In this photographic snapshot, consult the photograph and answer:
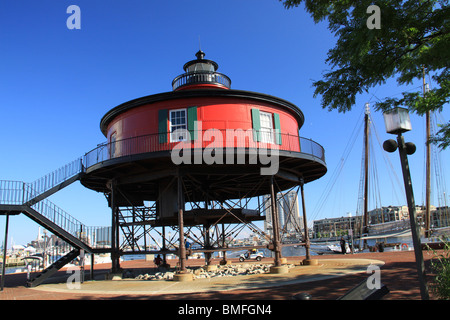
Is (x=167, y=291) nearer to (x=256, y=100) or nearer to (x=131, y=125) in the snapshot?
(x=131, y=125)

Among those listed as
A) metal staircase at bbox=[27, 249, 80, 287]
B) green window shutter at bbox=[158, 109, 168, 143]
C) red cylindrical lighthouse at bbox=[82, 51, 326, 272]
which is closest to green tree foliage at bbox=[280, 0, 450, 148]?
red cylindrical lighthouse at bbox=[82, 51, 326, 272]

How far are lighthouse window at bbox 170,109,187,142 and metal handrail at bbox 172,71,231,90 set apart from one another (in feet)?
13.7

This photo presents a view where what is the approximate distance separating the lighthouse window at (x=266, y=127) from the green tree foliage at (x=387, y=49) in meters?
8.31

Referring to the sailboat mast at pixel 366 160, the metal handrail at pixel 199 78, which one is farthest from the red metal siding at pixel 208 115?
the sailboat mast at pixel 366 160

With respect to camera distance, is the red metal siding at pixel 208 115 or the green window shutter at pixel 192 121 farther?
the red metal siding at pixel 208 115

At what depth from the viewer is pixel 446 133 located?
32.4 feet

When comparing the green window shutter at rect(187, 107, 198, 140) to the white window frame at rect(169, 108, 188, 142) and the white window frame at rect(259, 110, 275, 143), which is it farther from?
the white window frame at rect(259, 110, 275, 143)

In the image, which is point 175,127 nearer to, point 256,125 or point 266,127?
point 256,125

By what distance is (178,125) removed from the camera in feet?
56.2

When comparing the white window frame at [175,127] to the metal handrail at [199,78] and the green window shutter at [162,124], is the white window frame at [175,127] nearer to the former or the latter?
the green window shutter at [162,124]

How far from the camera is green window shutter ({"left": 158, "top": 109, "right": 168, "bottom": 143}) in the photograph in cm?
1677

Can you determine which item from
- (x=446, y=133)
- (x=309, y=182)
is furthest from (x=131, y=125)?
(x=446, y=133)

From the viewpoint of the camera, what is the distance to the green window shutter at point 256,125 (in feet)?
56.6

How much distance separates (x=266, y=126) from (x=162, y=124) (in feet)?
17.5
